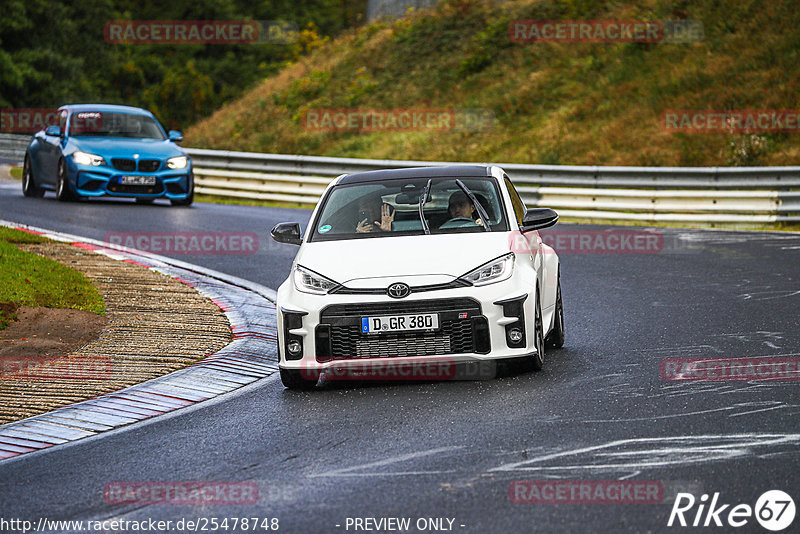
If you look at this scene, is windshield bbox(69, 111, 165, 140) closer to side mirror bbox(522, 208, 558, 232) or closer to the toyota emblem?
side mirror bbox(522, 208, 558, 232)

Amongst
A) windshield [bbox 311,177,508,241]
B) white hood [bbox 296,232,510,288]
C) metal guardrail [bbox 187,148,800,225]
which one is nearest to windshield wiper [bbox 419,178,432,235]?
windshield [bbox 311,177,508,241]

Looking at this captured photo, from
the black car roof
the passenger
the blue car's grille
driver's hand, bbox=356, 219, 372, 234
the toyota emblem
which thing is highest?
the black car roof

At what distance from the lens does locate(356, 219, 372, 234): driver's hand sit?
924cm

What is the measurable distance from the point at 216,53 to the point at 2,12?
20.3 meters

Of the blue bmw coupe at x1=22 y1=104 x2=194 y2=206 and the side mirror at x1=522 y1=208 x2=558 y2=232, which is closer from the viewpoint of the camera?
the side mirror at x1=522 y1=208 x2=558 y2=232

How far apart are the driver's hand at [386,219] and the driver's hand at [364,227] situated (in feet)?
0.23

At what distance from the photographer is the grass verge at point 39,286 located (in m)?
11.2

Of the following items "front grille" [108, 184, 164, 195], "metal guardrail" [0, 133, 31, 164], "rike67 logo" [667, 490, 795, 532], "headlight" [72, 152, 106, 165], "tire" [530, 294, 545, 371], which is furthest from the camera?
"metal guardrail" [0, 133, 31, 164]

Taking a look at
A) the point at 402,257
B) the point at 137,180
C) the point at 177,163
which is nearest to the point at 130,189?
the point at 137,180

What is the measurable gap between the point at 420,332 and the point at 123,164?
48.2 feet

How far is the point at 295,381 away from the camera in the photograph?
8586 mm

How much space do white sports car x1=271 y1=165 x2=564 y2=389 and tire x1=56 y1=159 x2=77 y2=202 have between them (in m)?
13.7

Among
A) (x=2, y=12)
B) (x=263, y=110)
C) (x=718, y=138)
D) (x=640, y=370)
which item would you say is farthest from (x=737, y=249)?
(x=2, y=12)

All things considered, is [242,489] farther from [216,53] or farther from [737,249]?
[216,53]
